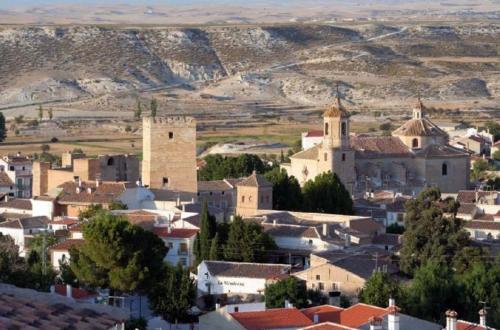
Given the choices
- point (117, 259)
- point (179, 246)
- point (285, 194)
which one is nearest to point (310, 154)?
point (285, 194)

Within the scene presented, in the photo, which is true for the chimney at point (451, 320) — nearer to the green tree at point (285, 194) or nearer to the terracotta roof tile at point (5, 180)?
the green tree at point (285, 194)

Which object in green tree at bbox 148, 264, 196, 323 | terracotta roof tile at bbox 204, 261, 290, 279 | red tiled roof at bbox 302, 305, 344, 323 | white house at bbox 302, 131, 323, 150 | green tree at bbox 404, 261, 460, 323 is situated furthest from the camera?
white house at bbox 302, 131, 323, 150

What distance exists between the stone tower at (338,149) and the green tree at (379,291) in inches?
861

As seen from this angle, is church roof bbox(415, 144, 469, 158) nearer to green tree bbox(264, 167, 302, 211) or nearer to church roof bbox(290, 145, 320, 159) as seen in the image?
church roof bbox(290, 145, 320, 159)

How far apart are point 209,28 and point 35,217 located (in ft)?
389

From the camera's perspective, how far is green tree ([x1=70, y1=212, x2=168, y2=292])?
36625mm

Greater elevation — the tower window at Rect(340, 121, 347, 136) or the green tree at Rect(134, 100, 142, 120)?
the green tree at Rect(134, 100, 142, 120)

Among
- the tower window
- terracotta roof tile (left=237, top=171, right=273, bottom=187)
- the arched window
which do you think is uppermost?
the tower window

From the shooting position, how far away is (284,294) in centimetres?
3612

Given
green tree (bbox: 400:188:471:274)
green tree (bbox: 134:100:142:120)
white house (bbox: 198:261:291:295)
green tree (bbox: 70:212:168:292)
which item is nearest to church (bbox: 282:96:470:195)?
green tree (bbox: 400:188:471:274)

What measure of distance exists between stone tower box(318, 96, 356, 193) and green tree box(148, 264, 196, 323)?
2185cm

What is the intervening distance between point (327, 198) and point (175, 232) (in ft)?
30.9

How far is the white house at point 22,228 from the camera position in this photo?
4537cm

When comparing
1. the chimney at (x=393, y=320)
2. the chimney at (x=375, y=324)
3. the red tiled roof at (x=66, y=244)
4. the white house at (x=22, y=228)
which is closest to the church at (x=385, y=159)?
the white house at (x=22, y=228)
